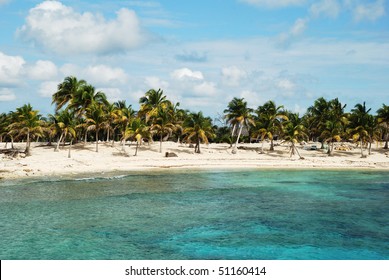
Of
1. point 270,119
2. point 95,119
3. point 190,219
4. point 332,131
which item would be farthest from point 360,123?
point 190,219

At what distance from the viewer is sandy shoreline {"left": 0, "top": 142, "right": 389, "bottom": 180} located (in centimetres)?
4353

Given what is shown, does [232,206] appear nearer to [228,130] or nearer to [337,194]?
[337,194]

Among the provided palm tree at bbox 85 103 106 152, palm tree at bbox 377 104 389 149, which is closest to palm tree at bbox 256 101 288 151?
palm tree at bbox 377 104 389 149

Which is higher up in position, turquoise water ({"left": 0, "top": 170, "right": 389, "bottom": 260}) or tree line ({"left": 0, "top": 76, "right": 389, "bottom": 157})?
tree line ({"left": 0, "top": 76, "right": 389, "bottom": 157})

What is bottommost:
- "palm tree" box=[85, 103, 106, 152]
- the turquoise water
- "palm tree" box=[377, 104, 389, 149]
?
the turquoise water

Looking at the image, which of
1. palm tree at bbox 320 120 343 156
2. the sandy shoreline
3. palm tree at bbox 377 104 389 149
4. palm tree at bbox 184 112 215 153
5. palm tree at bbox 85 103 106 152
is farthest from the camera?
palm tree at bbox 377 104 389 149

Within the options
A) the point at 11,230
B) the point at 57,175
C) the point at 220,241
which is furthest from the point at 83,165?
the point at 220,241

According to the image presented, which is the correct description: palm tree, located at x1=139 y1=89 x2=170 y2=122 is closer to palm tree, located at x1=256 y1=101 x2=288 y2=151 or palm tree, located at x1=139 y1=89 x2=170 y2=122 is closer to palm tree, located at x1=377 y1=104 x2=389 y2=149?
palm tree, located at x1=256 y1=101 x2=288 y2=151

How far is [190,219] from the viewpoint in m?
22.1

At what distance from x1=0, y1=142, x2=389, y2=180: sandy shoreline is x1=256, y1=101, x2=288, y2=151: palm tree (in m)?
3.95

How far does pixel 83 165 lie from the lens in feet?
155

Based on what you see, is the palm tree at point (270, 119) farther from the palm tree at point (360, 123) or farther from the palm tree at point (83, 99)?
the palm tree at point (83, 99)

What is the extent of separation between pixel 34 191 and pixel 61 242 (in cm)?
1437

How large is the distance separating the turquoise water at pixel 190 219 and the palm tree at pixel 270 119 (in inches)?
1052
